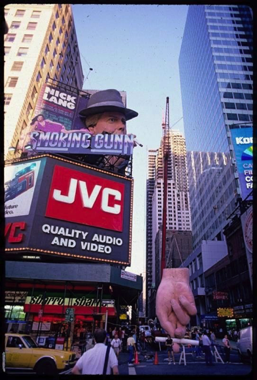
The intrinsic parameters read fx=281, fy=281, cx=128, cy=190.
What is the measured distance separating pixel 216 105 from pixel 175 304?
60.2m

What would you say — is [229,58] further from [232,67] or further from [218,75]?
[218,75]

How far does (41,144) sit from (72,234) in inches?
429

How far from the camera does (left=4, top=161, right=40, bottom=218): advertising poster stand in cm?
2714

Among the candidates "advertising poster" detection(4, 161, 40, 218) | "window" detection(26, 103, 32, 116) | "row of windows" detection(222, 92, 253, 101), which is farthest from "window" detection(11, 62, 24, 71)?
"row of windows" detection(222, 92, 253, 101)

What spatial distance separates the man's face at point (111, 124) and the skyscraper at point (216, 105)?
24579mm

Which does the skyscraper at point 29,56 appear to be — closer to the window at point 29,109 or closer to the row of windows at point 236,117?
the window at point 29,109

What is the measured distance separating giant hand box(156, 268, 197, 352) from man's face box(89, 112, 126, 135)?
76.4ft

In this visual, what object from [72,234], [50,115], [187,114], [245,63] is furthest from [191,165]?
[72,234]

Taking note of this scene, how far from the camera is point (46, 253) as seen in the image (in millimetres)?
25281

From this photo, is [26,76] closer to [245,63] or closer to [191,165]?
[245,63]

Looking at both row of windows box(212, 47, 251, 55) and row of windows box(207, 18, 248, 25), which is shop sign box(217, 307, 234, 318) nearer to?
row of windows box(212, 47, 251, 55)

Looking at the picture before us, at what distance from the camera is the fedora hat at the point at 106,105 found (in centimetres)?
3716

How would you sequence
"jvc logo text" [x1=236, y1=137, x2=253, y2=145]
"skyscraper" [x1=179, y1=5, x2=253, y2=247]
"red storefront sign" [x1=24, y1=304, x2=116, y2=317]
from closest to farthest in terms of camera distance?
"red storefront sign" [x1=24, y1=304, x2=116, y2=317] → "jvc logo text" [x1=236, y1=137, x2=253, y2=145] → "skyscraper" [x1=179, y1=5, x2=253, y2=247]

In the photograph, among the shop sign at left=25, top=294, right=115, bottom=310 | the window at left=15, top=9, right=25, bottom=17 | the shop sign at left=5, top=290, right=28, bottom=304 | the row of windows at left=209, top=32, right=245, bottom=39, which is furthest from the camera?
the row of windows at left=209, top=32, right=245, bottom=39
